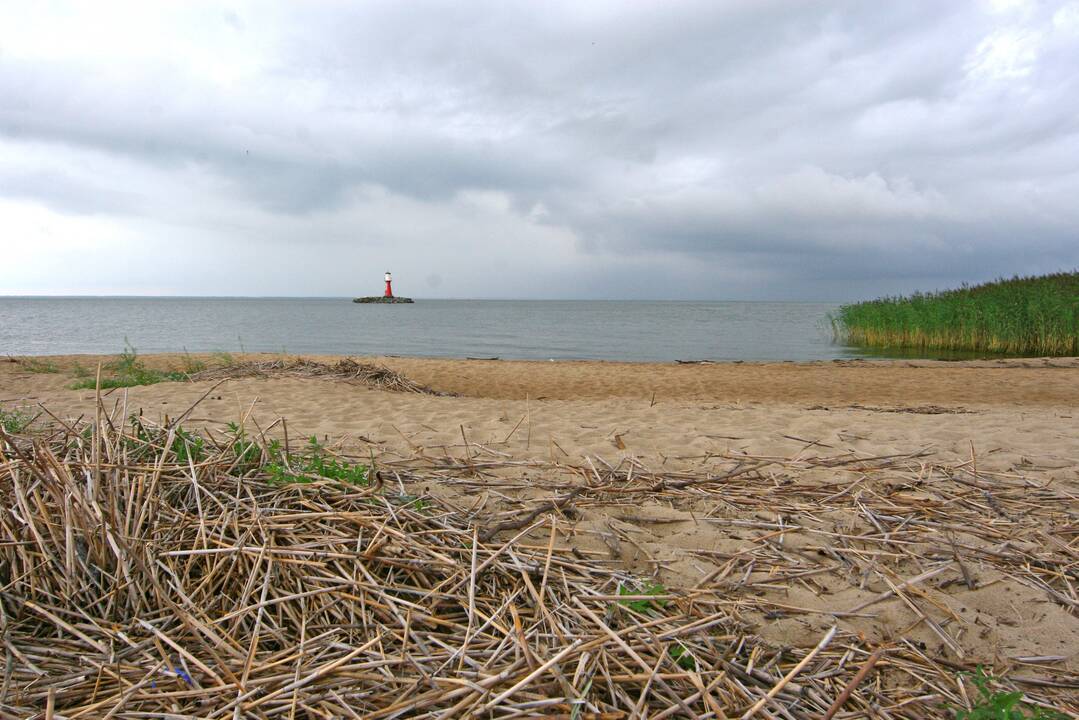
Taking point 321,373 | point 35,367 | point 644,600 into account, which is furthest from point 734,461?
point 35,367

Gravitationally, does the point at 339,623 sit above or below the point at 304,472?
below

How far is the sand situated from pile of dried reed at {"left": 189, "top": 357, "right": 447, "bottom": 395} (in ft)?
1.58

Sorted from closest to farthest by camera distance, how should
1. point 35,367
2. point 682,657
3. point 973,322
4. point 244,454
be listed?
point 682,657, point 244,454, point 35,367, point 973,322

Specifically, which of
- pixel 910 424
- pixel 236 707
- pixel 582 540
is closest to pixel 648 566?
pixel 582 540

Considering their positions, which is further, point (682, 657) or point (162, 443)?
point (162, 443)

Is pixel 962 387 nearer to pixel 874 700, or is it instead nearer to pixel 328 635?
pixel 874 700

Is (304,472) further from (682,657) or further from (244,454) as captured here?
(682,657)

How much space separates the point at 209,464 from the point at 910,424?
5794mm

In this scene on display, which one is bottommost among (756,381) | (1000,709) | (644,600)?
(756,381)

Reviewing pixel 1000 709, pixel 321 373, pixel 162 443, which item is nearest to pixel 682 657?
pixel 1000 709

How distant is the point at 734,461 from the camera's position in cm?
377

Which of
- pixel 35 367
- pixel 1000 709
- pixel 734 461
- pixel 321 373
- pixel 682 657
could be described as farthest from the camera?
pixel 35 367

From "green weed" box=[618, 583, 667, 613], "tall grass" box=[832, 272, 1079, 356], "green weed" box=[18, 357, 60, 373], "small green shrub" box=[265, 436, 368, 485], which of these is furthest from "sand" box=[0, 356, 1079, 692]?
"tall grass" box=[832, 272, 1079, 356]

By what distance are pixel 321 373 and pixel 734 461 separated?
7.08 metres
